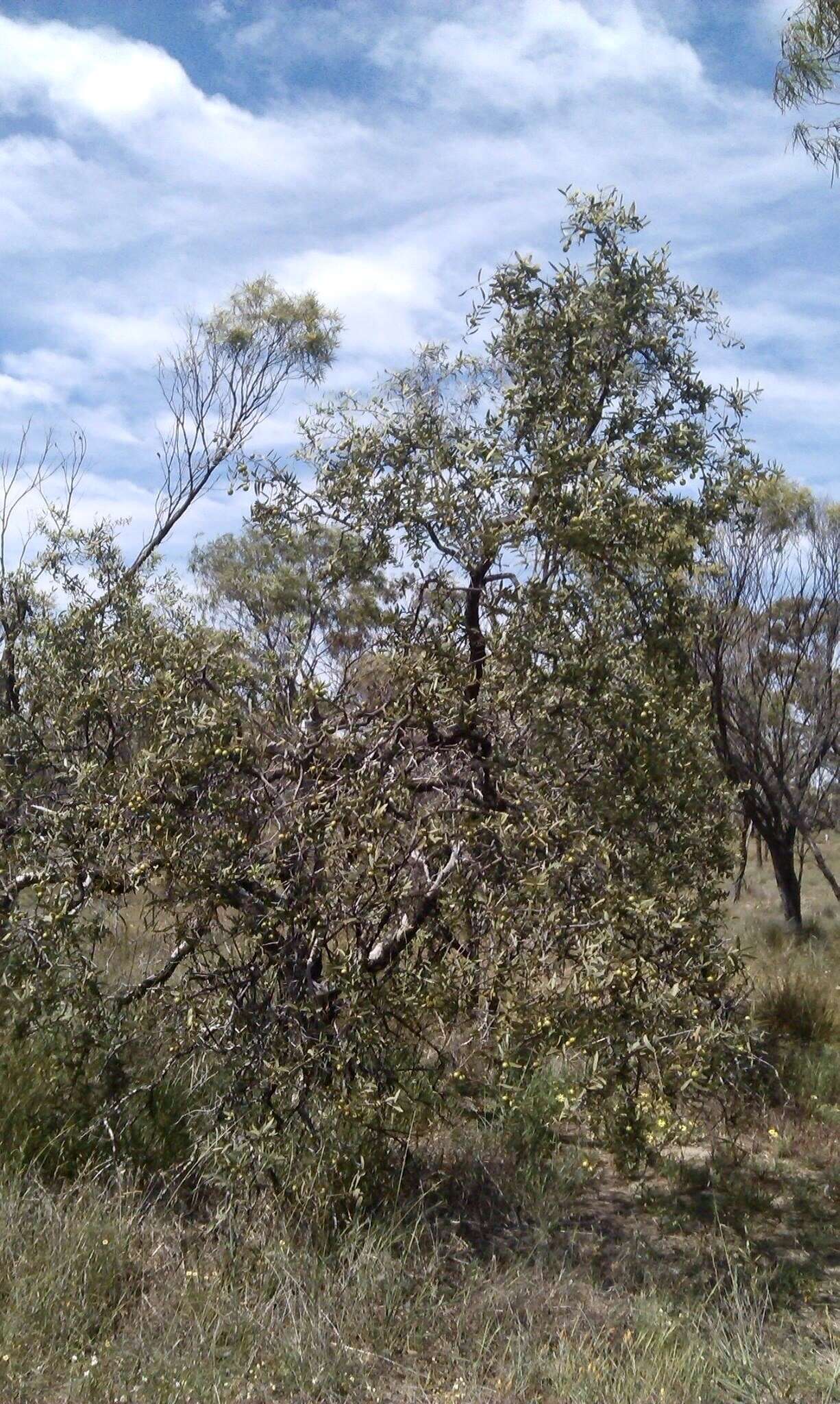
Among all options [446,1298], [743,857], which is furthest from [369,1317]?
[743,857]

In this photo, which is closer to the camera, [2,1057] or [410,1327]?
[410,1327]

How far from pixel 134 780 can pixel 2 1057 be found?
1747 mm

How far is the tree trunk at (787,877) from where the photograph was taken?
13734 mm

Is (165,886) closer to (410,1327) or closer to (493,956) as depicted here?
(493,956)

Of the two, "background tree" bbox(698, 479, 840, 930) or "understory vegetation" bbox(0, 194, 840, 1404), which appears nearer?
"understory vegetation" bbox(0, 194, 840, 1404)

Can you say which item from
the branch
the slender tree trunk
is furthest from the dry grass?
the slender tree trunk

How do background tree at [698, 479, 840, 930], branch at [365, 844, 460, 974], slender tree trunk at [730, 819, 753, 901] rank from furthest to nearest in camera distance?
background tree at [698, 479, 840, 930] < slender tree trunk at [730, 819, 753, 901] < branch at [365, 844, 460, 974]

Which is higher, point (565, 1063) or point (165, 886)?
point (165, 886)

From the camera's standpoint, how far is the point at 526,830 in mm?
4285

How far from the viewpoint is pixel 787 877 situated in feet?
46.1

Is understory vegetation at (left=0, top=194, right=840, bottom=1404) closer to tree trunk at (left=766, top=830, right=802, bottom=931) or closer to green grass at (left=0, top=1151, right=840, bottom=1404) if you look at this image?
green grass at (left=0, top=1151, right=840, bottom=1404)

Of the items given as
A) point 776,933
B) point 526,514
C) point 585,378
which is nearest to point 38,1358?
point 526,514

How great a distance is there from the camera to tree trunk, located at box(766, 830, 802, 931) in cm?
1373

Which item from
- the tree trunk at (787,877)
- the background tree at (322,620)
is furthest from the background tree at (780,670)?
the background tree at (322,620)
